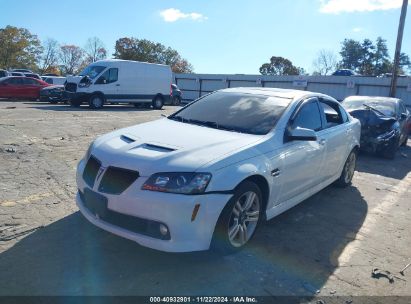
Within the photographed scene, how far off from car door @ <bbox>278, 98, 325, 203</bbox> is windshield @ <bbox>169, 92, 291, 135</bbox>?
24cm

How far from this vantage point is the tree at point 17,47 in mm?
60688

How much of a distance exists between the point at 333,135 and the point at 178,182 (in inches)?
120

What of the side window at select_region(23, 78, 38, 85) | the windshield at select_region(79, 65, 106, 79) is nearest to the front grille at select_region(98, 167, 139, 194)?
the windshield at select_region(79, 65, 106, 79)

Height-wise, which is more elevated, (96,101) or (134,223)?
(96,101)

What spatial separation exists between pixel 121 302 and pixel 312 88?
23878 millimetres

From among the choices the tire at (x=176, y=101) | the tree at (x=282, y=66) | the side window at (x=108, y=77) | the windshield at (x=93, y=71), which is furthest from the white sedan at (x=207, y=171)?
the tree at (x=282, y=66)

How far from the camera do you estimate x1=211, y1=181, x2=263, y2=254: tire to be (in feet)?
11.5

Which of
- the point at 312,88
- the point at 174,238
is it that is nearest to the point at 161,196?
the point at 174,238

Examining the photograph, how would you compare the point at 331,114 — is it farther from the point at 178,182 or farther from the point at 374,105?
the point at 374,105

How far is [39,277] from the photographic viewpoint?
3232 mm

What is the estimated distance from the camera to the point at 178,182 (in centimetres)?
328

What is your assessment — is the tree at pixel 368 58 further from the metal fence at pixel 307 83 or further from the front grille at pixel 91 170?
the front grille at pixel 91 170

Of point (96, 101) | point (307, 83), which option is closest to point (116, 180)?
point (96, 101)

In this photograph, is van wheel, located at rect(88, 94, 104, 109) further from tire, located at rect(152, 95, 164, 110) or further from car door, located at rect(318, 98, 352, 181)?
car door, located at rect(318, 98, 352, 181)
